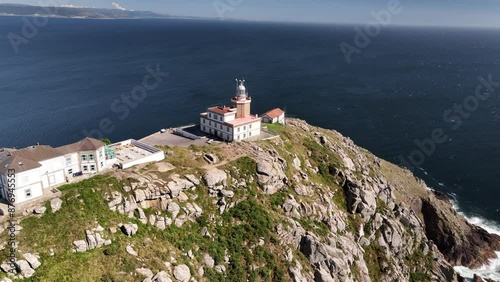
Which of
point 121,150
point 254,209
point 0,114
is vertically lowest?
point 0,114

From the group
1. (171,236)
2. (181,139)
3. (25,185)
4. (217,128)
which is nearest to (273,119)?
(217,128)

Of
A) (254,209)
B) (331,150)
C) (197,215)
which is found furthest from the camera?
(331,150)

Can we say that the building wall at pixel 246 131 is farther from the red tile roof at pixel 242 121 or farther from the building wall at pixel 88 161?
the building wall at pixel 88 161

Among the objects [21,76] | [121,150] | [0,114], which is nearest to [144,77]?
[21,76]

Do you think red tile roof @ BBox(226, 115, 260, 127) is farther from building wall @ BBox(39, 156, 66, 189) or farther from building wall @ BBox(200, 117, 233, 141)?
building wall @ BBox(39, 156, 66, 189)

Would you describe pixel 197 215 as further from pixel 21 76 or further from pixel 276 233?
pixel 21 76
